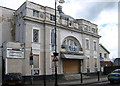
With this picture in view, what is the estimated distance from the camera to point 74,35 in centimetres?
2973

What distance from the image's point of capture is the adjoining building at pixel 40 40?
22281 millimetres

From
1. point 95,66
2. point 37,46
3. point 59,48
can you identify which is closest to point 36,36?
point 37,46

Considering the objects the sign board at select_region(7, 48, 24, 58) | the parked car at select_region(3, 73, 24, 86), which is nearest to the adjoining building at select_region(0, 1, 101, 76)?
the sign board at select_region(7, 48, 24, 58)

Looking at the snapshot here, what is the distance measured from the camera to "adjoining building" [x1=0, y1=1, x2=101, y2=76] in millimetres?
22281

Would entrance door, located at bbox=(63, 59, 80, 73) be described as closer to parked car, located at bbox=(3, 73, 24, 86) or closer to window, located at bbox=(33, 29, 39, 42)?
window, located at bbox=(33, 29, 39, 42)

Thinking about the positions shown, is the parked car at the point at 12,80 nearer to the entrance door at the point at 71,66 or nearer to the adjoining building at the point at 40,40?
the adjoining building at the point at 40,40

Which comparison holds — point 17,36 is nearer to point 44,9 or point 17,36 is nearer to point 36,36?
point 36,36

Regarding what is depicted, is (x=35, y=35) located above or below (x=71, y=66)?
above

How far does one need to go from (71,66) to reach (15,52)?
1082 centimetres

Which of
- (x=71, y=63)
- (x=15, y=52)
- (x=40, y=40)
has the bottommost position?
(x=71, y=63)

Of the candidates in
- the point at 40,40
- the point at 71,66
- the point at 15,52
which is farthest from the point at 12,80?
the point at 71,66

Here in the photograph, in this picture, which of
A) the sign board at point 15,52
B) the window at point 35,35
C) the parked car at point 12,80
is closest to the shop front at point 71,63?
the window at point 35,35

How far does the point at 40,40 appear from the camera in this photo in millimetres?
24594

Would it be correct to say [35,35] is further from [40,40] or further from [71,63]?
[71,63]
